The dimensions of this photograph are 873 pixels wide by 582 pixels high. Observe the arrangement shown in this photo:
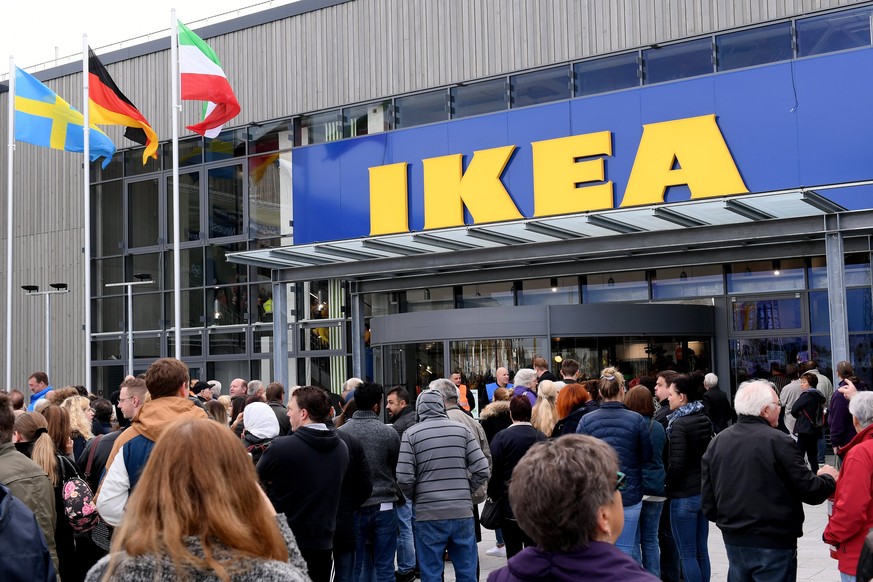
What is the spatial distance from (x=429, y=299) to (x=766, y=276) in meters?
7.21

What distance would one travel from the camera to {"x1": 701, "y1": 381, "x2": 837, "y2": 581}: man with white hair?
5.57 metres

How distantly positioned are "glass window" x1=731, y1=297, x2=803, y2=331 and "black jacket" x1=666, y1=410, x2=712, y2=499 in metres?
10.3

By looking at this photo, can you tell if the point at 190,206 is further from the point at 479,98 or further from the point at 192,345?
the point at 479,98

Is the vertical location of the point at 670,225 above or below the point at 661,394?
above

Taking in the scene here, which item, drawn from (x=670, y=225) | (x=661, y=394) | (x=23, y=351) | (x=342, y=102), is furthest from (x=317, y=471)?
(x=23, y=351)

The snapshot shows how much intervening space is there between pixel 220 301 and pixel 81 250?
4990mm

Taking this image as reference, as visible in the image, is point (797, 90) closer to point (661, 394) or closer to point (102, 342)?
point (661, 394)

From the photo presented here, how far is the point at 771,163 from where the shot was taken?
16.9 m

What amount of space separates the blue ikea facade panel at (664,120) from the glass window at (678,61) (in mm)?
271

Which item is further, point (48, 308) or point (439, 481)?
point (48, 308)

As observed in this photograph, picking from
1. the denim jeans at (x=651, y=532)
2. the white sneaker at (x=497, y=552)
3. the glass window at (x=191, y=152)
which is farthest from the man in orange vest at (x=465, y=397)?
the glass window at (x=191, y=152)

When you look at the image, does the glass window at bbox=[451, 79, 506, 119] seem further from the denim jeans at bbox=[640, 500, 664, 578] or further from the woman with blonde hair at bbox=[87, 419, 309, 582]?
the woman with blonde hair at bbox=[87, 419, 309, 582]

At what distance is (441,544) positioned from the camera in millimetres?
7359

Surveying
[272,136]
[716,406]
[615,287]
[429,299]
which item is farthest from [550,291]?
[272,136]
